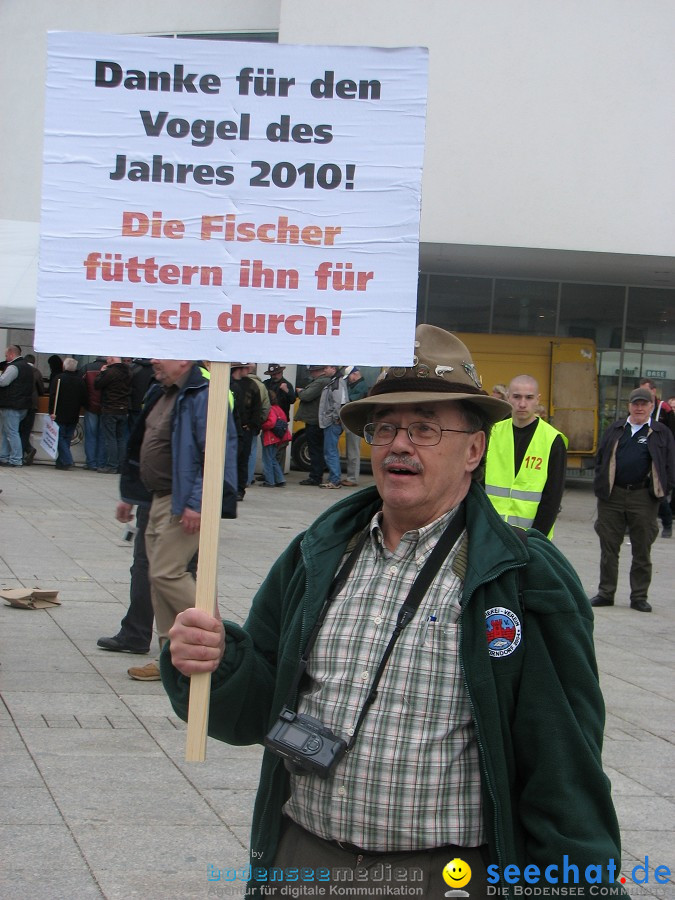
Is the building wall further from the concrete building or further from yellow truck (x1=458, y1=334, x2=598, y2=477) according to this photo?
yellow truck (x1=458, y1=334, x2=598, y2=477)

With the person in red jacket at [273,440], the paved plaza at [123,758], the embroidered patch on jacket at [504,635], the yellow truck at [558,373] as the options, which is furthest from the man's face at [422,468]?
the yellow truck at [558,373]

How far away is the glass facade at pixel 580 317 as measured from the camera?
23.2 m

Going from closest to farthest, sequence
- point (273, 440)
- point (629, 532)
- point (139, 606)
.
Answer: point (139, 606)
point (629, 532)
point (273, 440)

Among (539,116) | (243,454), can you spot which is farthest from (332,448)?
(539,116)

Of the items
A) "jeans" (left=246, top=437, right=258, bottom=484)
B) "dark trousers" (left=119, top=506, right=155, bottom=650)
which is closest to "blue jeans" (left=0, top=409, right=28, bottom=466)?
"jeans" (left=246, top=437, right=258, bottom=484)

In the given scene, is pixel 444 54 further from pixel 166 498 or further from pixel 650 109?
pixel 166 498

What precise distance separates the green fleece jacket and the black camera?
4.0 inches

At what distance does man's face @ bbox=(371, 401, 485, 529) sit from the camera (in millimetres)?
2537

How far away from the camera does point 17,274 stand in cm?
1567

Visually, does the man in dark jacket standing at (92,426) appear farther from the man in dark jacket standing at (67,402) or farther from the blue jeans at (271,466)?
the blue jeans at (271,466)

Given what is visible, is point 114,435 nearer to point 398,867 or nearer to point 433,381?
point 433,381

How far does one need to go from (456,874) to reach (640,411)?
9.01 m

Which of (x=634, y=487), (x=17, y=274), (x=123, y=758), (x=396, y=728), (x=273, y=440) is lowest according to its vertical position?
(x=123, y=758)

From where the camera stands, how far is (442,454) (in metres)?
2.57
